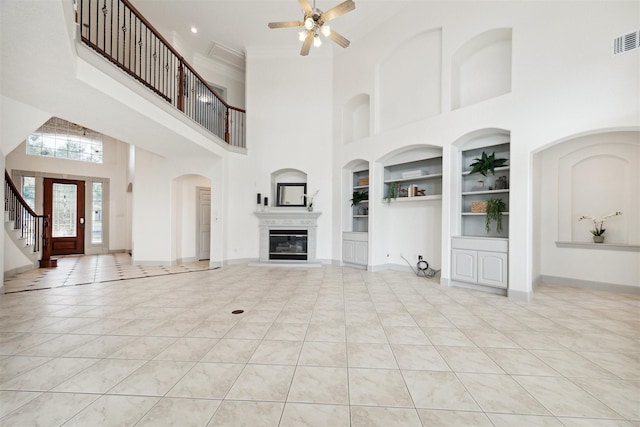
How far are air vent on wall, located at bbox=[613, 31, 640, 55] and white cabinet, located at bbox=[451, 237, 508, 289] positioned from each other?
105 inches

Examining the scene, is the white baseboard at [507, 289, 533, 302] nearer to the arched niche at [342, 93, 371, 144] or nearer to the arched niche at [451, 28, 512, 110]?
the arched niche at [451, 28, 512, 110]

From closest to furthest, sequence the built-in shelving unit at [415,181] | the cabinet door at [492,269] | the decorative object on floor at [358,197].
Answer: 1. the cabinet door at [492,269]
2. the built-in shelving unit at [415,181]
3. the decorative object on floor at [358,197]

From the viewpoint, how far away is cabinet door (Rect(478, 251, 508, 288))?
13.9 feet

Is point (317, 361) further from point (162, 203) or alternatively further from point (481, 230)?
point (162, 203)

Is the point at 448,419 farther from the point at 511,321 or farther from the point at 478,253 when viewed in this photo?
the point at 478,253

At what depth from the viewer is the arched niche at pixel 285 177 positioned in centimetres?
758

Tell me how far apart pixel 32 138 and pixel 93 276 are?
6.33 m

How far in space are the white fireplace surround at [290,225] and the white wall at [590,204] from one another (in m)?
4.75

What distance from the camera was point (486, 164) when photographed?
4.51m

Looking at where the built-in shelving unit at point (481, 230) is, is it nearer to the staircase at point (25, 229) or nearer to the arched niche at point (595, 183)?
the arched niche at point (595, 183)

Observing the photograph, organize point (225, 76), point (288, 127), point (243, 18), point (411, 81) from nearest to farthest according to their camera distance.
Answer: point (411, 81) → point (243, 18) → point (288, 127) → point (225, 76)

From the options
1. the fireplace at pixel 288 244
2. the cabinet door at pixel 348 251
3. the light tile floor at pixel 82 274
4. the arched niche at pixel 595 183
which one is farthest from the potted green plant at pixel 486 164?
the light tile floor at pixel 82 274

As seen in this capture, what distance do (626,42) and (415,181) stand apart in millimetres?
3575

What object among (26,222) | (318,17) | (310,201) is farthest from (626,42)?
(26,222)
